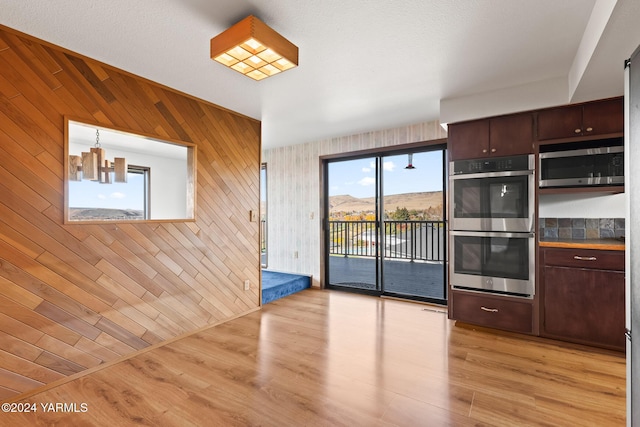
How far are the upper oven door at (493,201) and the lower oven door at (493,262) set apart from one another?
0.10 meters

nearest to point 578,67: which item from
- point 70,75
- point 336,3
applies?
point 336,3

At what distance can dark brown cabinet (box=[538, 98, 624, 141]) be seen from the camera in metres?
2.68

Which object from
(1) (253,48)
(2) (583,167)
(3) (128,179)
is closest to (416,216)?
(2) (583,167)

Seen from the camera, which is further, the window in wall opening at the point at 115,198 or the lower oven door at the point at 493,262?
the window in wall opening at the point at 115,198

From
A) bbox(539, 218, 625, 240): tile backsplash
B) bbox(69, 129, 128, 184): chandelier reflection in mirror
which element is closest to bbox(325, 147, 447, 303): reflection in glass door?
bbox(539, 218, 625, 240): tile backsplash

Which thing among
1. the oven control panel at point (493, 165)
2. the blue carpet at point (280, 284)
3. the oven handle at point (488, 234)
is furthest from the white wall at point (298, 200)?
the oven handle at point (488, 234)

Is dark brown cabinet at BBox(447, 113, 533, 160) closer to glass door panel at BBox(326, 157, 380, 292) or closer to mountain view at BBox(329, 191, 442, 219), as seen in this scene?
mountain view at BBox(329, 191, 442, 219)

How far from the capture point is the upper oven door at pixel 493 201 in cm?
300

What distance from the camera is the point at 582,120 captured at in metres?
2.79

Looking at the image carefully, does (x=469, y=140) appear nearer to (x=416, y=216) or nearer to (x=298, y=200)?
(x=416, y=216)

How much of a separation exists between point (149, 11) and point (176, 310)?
249cm

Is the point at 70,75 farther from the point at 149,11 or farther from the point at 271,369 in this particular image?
the point at 271,369

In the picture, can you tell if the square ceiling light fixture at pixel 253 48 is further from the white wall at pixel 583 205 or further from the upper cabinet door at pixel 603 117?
the white wall at pixel 583 205

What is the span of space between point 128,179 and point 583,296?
677 cm
